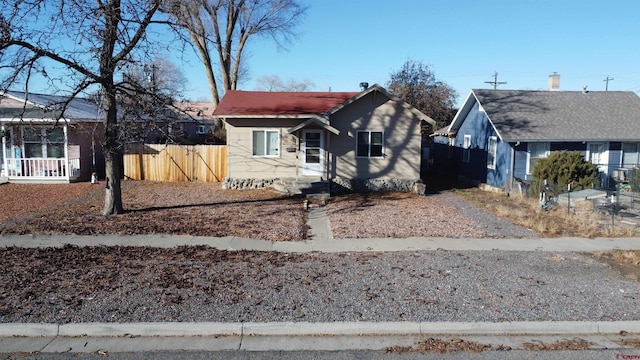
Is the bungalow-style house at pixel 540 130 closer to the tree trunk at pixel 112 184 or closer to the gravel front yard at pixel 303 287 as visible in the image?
the gravel front yard at pixel 303 287

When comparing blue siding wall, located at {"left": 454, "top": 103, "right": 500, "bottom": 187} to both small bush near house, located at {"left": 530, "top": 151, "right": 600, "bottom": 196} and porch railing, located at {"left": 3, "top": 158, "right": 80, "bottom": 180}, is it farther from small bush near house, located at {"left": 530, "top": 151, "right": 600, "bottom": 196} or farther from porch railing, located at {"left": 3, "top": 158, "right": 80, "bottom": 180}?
porch railing, located at {"left": 3, "top": 158, "right": 80, "bottom": 180}

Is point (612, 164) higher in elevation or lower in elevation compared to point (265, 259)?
higher

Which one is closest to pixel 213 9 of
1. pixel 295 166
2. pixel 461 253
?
pixel 295 166

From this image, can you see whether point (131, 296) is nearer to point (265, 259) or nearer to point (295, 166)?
point (265, 259)

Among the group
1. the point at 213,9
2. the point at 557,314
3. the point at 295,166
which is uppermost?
the point at 213,9

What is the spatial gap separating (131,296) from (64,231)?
6.06 metres

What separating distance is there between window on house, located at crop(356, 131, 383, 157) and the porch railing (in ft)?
42.4

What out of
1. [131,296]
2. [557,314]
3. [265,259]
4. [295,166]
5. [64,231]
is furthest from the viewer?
[295,166]

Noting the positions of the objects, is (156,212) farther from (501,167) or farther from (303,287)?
(501,167)

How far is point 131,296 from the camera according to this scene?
7082 mm

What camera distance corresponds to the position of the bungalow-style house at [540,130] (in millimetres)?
20562

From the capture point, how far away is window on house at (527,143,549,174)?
20.7 meters

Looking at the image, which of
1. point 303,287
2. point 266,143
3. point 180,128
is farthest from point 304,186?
point 303,287

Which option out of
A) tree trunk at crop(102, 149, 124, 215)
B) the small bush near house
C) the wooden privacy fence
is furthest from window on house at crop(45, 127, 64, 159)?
the small bush near house
